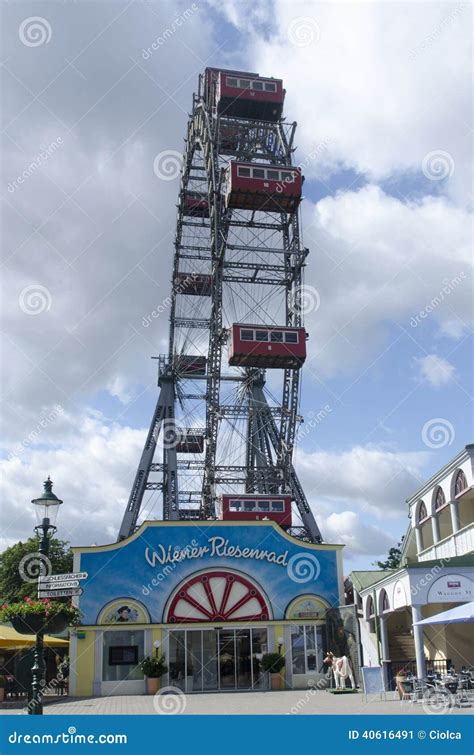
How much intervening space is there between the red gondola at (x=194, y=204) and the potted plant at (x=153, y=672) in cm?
3082

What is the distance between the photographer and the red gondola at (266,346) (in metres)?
38.3

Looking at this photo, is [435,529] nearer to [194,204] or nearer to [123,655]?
[123,655]

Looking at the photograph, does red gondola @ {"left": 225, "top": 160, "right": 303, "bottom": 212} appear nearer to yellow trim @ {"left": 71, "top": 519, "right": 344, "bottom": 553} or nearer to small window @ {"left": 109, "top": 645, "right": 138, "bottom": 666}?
yellow trim @ {"left": 71, "top": 519, "right": 344, "bottom": 553}

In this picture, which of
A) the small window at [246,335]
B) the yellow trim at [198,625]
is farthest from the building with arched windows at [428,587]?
the small window at [246,335]

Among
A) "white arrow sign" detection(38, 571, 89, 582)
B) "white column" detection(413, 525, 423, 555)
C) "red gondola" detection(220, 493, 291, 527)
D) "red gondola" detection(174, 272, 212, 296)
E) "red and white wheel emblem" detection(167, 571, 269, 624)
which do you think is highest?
"red gondola" detection(174, 272, 212, 296)

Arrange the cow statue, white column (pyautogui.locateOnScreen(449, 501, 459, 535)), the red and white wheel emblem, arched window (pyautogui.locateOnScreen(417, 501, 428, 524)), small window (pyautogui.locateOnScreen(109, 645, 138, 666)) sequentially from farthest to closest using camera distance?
arched window (pyautogui.locateOnScreen(417, 501, 428, 524)), the red and white wheel emblem, small window (pyautogui.locateOnScreen(109, 645, 138, 666)), white column (pyautogui.locateOnScreen(449, 501, 459, 535)), the cow statue

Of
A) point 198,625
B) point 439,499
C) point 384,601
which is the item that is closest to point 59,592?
point 384,601

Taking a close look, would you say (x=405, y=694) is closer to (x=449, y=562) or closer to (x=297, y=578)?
(x=449, y=562)

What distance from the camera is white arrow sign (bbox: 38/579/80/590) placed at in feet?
37.2

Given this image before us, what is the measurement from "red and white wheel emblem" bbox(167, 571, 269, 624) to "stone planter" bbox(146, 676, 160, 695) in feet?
6.11

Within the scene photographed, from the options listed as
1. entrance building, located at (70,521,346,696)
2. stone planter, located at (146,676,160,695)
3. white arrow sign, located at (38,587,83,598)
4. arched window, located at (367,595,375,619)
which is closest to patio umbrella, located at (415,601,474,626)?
arched window, located at (367,595,375,619)

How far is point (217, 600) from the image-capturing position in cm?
2530

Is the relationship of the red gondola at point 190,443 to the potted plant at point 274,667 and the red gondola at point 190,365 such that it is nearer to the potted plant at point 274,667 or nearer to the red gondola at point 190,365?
the red gondola at point 190,365

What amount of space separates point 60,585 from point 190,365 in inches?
1470
